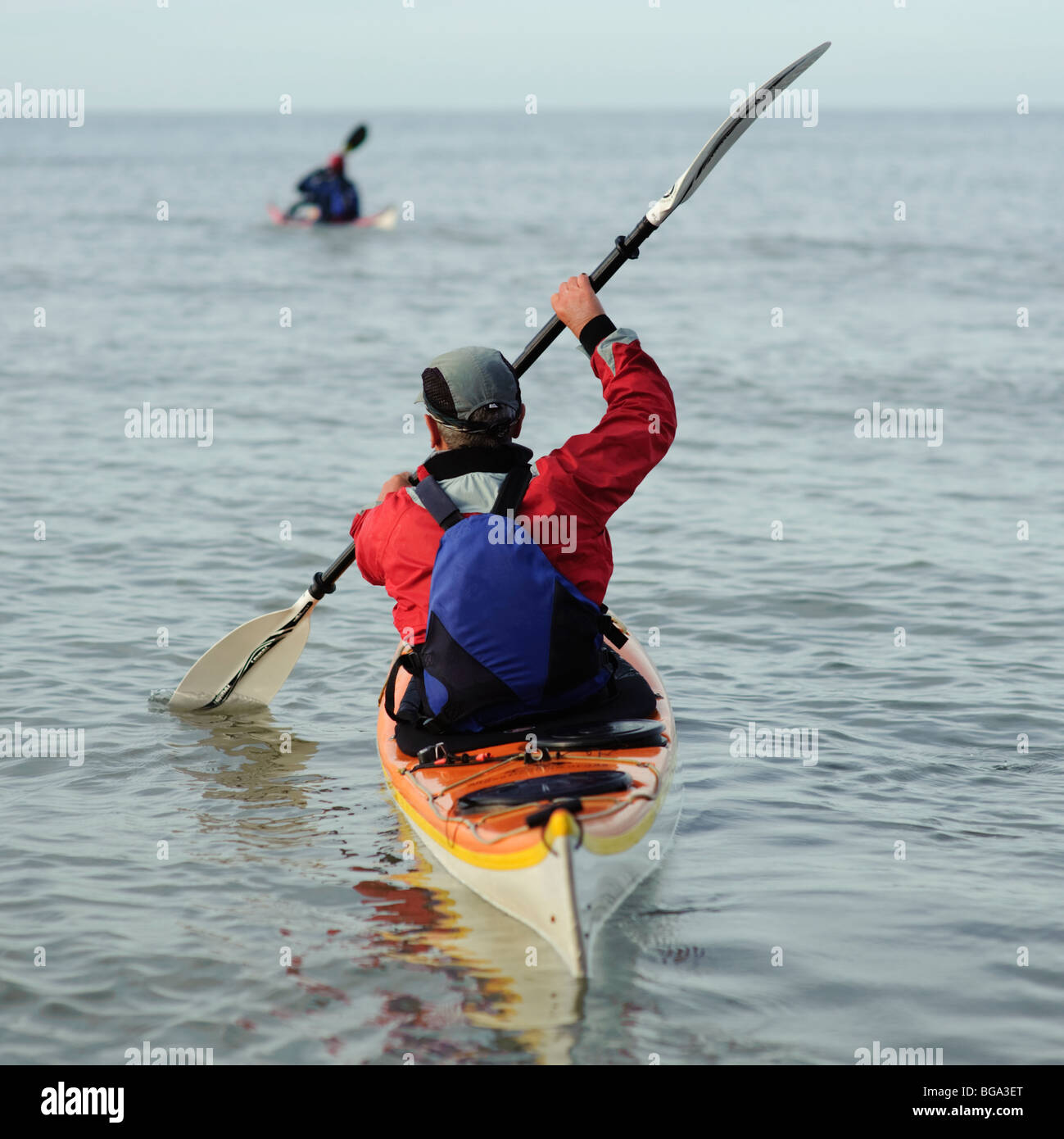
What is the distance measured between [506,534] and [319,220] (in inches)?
1053

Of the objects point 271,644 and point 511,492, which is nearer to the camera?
point 511,492

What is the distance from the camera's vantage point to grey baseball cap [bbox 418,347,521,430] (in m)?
4.23

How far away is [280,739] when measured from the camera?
20.1 ft

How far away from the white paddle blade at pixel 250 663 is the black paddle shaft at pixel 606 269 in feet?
5.56

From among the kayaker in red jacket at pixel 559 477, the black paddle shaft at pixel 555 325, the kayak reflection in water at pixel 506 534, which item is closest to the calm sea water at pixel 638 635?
the black paddle shaft at pixel 555 325

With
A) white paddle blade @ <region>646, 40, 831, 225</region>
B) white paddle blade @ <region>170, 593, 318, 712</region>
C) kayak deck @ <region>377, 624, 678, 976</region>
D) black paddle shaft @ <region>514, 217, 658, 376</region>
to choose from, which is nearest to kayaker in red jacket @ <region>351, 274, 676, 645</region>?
kayak deck @ <region>377, 624, 678, 976</region>

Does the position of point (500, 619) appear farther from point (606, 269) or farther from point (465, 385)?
point (606, 269)

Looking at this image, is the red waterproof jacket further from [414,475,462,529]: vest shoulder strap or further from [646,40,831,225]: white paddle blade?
[646,40,831,225]: white paddle blade

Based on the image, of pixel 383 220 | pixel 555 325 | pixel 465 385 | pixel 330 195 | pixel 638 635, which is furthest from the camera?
pixel 383 220

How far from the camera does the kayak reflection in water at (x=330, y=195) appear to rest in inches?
1125

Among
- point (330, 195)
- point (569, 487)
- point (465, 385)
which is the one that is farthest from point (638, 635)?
point (330, 195)

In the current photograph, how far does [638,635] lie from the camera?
7.49 meters
